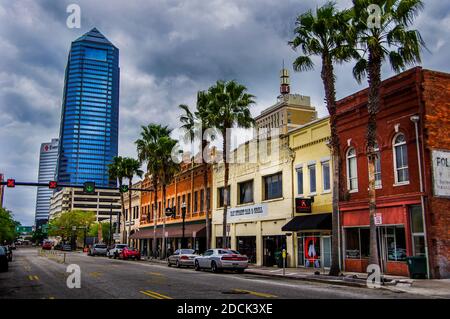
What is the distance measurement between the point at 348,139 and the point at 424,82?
5847 mm

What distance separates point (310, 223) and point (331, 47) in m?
10.6

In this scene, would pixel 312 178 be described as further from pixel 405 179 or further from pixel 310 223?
pixel 405 179

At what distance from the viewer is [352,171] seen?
2686 cm

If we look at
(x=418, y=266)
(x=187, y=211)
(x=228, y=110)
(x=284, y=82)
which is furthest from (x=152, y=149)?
(x=284, y=82)

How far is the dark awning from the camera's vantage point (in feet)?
88.6

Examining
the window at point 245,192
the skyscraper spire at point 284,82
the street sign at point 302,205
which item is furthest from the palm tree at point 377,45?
the skyscraper spire at point 284,82

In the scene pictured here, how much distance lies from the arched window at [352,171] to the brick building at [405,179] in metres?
0.34

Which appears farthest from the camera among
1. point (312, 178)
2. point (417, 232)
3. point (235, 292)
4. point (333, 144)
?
point (312, 178)

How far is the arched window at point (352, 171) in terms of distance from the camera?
26.6 m

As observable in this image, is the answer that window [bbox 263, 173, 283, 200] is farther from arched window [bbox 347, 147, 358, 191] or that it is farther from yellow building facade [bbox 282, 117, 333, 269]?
arched window [bbox 347, 147, 358, 191]

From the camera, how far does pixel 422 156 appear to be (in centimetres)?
2188
